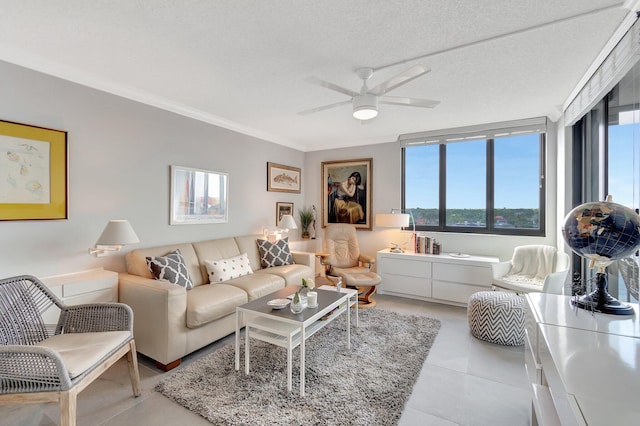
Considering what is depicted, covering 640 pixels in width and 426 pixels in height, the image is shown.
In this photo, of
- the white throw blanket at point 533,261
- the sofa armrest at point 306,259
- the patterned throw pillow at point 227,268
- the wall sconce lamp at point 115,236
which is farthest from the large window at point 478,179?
the wall sconce lamp at point 115,236

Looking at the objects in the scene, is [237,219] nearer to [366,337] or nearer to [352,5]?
[366,337]

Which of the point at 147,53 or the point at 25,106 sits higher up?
the point at 147,53

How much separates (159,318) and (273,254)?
1904 millimetres

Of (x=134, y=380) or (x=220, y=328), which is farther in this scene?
(x=220, y=328)

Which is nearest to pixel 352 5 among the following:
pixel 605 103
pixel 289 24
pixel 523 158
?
pixel 289 24

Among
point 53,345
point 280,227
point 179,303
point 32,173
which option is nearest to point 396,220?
point 280,227

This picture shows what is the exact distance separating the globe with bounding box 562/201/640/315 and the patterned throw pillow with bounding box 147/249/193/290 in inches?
118

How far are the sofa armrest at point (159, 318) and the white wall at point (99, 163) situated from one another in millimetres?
670

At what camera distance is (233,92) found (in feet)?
9.80

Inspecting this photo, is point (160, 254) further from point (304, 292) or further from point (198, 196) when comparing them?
point (304, 292)

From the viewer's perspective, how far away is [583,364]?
0.95 meters

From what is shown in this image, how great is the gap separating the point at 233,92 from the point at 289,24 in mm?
1313

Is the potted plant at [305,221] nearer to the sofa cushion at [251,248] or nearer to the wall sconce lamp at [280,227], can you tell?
the wall sconce lamp at [280,227]

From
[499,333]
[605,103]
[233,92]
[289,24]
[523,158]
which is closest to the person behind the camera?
[289,24]
